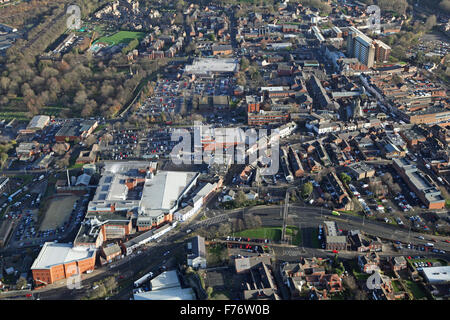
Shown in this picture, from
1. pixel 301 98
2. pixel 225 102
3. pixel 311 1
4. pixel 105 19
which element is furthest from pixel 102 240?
pixel 311 1

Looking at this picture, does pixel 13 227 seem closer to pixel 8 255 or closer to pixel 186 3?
pixel 8 255

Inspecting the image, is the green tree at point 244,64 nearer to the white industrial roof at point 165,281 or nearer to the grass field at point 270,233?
the grass field at point 270,233

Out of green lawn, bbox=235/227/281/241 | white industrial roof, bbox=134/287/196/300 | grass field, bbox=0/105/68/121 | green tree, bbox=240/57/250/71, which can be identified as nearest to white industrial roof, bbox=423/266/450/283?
green lawn, bbox=235/227/281/241

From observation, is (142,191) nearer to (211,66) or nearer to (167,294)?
(167,294)

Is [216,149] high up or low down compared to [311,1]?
down

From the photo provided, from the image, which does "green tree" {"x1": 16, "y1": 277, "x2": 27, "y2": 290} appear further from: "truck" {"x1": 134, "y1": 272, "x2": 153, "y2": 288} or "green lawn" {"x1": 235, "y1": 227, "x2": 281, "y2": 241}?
"green lawn" {"x1": 235, "y1": 227, "x2": 281, "y2": 241}
